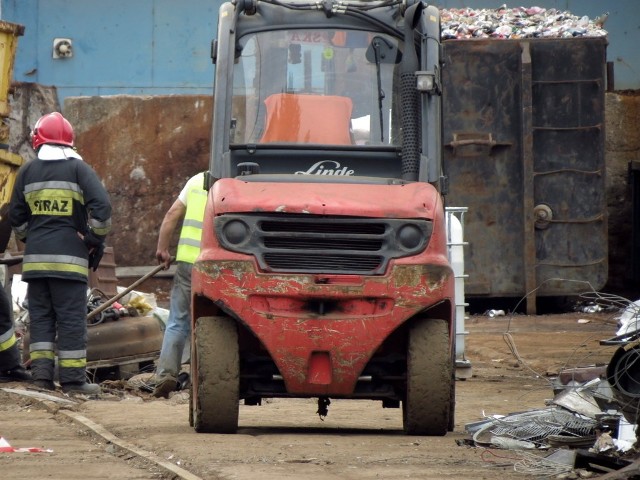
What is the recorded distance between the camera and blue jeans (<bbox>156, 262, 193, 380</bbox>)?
995cm

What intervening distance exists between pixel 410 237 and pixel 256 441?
1.20 meters

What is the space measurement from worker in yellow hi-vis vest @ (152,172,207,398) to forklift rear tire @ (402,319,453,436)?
10.2ft

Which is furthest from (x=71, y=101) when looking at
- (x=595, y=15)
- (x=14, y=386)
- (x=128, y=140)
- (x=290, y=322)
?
(x=290, y=322)

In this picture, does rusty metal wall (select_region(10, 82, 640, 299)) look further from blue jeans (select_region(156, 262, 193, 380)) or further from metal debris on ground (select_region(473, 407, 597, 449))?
metal debris on ground (select_region(473, 407, 597, 449))

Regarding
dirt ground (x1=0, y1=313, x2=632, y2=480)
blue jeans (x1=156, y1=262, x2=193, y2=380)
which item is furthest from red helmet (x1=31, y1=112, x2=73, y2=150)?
dirt ground (x1=0, y1=313, x2=632, y2=480)

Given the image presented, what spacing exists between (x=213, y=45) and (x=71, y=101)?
8.31 metres

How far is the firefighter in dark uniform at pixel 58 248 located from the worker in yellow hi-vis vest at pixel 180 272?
1.51ft

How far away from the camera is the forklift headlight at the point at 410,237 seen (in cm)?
686

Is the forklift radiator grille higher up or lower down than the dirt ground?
higher up

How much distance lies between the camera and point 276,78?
7.71 meters

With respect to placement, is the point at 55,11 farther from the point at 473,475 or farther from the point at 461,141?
the point at 473,475

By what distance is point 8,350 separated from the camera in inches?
391

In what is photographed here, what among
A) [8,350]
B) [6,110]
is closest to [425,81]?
[8,350]

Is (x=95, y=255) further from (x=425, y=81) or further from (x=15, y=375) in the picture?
(x=425, y=81)
